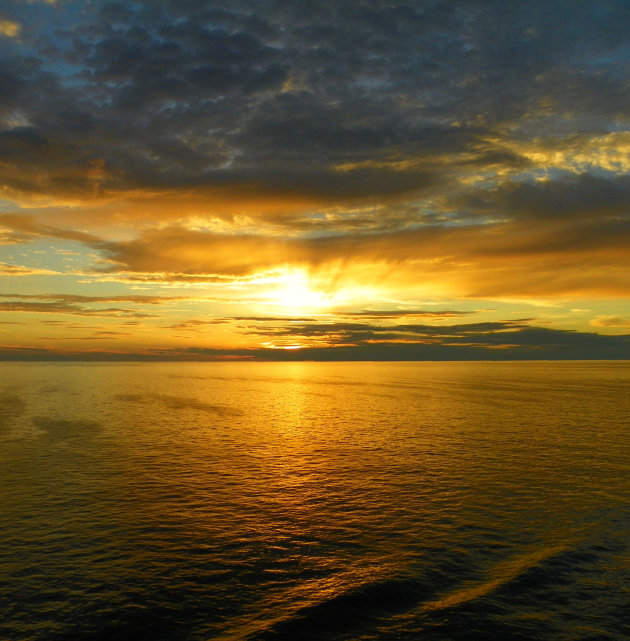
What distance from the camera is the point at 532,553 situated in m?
27.9

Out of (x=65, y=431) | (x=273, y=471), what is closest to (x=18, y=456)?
(x=65, y=431)

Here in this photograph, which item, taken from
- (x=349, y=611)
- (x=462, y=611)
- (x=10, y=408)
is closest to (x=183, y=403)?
(x=10, y=408)

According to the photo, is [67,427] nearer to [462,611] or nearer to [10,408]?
[10,408]

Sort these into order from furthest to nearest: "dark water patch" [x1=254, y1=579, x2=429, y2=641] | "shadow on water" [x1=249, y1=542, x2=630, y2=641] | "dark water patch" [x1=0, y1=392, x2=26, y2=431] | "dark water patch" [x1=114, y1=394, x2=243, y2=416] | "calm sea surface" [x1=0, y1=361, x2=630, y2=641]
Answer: "dark water patch" [x1=114, y1=394, x2=243, y2=416]
"dark water patch" [x1=0, y1=392, x2=26, y2=431]
"calm sea surface" [x1=0, y1=361, x2=630, y2=641]
"dark water patch" [x1=254, y1=579, x2=429, y2=641]
"shadow on water" [x1=249, y1=542, x2=630, y2=641]

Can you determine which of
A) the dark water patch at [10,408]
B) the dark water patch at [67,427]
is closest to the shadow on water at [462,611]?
the dark water patch at [67,427]

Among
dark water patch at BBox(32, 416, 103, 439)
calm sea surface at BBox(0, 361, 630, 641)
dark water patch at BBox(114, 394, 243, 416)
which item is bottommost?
dark water patch at BBox(114, 394, 243, 416)

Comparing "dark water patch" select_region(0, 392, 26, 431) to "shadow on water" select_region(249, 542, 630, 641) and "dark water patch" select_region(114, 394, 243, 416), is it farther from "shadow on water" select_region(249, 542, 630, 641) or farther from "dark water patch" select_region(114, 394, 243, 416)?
"shadow on water" select_region(249, 542, 630, 641)

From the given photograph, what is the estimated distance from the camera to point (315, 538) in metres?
30.3

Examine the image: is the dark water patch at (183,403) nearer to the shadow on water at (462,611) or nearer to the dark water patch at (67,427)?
the dark water patch at (67,427)

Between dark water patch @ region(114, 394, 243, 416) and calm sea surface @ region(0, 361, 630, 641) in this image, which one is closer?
calm sea surface @ region(0, 361, 630, 641)

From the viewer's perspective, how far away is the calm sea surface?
21.4 meters

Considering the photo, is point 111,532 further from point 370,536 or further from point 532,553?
point 532,553

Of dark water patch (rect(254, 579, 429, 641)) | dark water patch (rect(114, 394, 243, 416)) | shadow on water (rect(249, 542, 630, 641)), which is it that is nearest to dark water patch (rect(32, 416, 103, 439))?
dark water patch (rect(114, 394, 243, 416))

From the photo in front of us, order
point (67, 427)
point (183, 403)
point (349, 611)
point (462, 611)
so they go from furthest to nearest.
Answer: point (183, 403) < point (67, 427) < point (349, 611) < point (462, 611)
